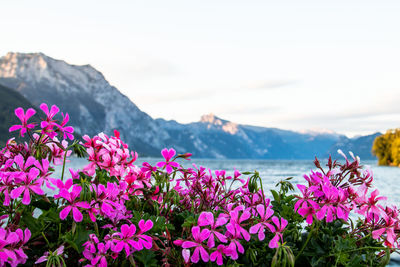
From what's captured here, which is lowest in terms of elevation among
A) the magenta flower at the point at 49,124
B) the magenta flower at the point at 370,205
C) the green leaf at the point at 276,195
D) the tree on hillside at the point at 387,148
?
the green leaf at the point at 276,195

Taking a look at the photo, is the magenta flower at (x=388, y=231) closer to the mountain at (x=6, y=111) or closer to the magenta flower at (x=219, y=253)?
the magenta flower at (x=219, y=253)

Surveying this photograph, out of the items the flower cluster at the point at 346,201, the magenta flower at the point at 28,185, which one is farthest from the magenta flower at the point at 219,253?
the magenta flower at the point at 28,185

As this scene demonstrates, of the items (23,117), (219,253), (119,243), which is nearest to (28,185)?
(23,117)

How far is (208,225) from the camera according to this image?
6.68ft

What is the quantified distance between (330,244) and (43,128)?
2.22m

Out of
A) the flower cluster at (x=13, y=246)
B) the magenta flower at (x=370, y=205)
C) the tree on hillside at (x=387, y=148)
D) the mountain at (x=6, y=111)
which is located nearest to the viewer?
the flower cluster at (x=13, y=246)

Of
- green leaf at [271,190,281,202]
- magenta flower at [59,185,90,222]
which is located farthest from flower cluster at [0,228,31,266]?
green leaf at [271,190,281,202]

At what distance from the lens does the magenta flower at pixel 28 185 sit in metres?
1.94

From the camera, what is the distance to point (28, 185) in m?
1.99

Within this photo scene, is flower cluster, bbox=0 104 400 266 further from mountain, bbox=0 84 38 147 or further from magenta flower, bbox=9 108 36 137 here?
mountain, bbox=0 84 38 147

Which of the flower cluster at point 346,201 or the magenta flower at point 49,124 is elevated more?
the magenta flower at point 49,124

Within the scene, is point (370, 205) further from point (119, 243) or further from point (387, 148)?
point (387, 148)

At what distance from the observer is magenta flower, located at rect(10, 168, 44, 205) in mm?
1938

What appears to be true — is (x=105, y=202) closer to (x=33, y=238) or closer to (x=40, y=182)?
(x=40, y=182)
